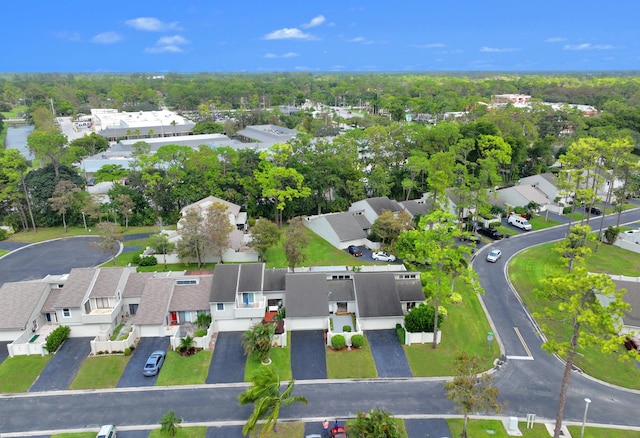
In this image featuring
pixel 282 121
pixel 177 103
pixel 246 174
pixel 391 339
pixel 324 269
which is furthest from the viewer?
pixel 177 103

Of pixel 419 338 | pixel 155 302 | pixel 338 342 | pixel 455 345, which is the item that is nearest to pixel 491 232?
pixel 455 345

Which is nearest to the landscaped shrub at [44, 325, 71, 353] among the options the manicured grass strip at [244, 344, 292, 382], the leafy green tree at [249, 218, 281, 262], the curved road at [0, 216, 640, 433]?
the curved road at [0, 216, 640, 433]

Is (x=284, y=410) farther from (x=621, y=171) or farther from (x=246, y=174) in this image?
(x=621, y=171)

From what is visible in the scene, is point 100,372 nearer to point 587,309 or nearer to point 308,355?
point 308,355

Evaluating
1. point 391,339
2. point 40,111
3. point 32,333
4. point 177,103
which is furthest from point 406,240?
point 177,103

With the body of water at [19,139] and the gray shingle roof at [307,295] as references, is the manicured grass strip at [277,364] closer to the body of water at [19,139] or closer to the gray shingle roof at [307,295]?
the gray shingle roof at [307,295]

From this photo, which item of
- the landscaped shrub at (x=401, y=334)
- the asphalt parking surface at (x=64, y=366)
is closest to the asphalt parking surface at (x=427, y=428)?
the landscaped shrub at (x=401, y=334)
